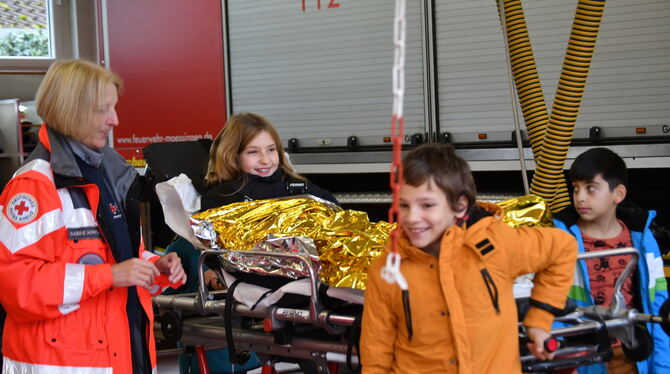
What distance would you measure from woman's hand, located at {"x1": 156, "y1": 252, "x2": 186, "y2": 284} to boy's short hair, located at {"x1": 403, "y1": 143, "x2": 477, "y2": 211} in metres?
0.90

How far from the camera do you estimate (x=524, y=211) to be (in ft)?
9.78

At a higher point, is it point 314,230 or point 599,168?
point 599,168

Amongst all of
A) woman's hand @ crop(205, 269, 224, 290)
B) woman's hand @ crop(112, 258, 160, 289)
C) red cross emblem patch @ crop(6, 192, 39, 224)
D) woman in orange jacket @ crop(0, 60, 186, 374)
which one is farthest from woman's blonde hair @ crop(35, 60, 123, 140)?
woman's hand @ crop(205, 269, 224, 290)

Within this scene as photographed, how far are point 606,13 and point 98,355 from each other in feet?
12.7

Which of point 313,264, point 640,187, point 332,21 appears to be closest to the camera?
point 313,264

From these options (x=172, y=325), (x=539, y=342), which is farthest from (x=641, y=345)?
(x=172, y=325)

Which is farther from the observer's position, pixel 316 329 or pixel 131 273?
pixel 316 329

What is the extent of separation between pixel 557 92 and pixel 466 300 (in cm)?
164

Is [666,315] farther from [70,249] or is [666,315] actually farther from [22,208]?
[22,208]

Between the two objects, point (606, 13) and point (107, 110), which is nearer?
point (107, 110)

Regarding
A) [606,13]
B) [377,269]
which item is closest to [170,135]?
[606,13]

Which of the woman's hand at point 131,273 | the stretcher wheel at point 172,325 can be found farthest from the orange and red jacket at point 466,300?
the stretcher wheel at point 172,325

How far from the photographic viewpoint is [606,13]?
16.9 feet

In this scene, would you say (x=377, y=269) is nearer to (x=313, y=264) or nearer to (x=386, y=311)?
(x=386, y=311)
